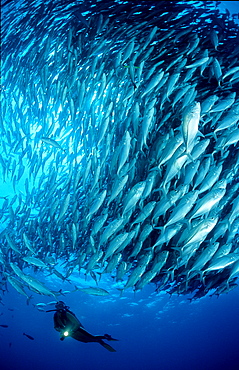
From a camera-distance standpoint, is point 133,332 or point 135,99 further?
point 133,332

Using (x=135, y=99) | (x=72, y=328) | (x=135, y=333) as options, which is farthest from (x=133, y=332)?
(x=135, y=99)

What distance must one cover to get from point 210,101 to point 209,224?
2108mm

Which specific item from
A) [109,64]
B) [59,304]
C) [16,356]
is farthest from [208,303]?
[16,356]

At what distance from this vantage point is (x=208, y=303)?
30.4 metres

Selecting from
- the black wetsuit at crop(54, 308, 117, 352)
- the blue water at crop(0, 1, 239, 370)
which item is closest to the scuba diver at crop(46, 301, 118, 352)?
the black wetsuit at crop(54, 308, 117, 352)

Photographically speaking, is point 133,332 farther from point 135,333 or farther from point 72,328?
point 72,328

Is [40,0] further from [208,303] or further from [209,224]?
[208,303]

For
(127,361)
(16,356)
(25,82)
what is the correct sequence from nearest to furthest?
(25,82) → (127,361) → (16,356)

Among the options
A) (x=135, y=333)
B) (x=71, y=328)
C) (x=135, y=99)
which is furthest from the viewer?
(x=135, y=333)

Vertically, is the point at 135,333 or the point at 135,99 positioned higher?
the point at 135,333

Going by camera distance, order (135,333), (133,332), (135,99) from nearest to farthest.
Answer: (135,99) < (133,332) < (135,333)

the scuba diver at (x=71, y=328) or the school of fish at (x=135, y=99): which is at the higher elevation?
the school of fish at (x=135, y=99)

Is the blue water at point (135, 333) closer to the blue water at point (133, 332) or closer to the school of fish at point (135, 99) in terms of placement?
the blue water at point (133, 332)

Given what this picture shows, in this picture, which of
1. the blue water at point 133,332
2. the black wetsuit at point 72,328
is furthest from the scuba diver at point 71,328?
the blue water at point 133,332
